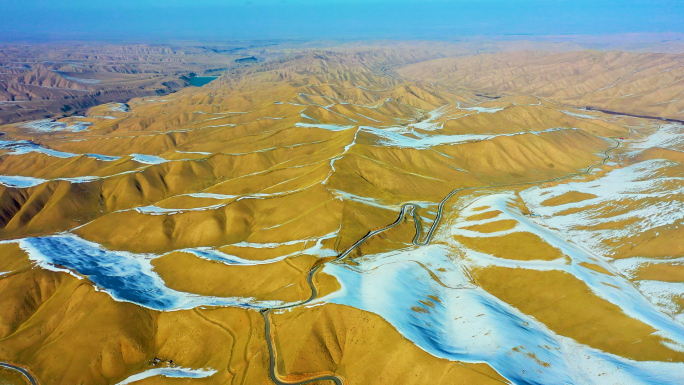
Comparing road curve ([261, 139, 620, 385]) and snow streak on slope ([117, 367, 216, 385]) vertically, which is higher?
road curve ([261, 139, 620, 385])

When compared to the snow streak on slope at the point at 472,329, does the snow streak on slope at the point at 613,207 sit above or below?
above

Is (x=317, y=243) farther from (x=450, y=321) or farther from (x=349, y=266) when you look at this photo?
(x=450, y=321)

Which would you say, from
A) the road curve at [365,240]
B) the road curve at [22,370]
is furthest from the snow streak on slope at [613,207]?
the road curve at [22,370]

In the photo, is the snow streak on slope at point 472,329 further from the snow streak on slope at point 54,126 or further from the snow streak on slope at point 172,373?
the snow streak on slope at point 54,126

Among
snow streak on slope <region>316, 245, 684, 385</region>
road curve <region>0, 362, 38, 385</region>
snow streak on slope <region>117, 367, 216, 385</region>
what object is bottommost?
road curve <region>0, 362, 38, 385</region>

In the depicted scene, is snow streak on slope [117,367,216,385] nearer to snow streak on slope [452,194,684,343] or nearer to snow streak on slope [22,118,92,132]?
snow streak on slope [452,194,684,343]

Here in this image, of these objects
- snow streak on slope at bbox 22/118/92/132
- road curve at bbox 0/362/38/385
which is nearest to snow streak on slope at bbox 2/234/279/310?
road curve at bbox 0/362/38/385

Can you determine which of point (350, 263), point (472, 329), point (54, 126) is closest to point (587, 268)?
point (472, 329)

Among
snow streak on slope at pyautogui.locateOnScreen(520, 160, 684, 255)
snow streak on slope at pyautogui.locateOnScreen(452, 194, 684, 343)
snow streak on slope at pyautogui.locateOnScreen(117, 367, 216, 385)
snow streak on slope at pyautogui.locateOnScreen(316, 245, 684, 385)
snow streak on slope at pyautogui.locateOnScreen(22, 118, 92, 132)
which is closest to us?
snow streak on slope at pyautogui.locateOnScreen(316, 245, 684, 385)

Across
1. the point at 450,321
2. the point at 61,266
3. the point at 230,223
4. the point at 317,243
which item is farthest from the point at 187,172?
the point at 450,321

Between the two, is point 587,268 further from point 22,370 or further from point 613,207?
point 22,370

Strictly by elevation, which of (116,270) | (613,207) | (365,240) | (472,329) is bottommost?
(116,270)
